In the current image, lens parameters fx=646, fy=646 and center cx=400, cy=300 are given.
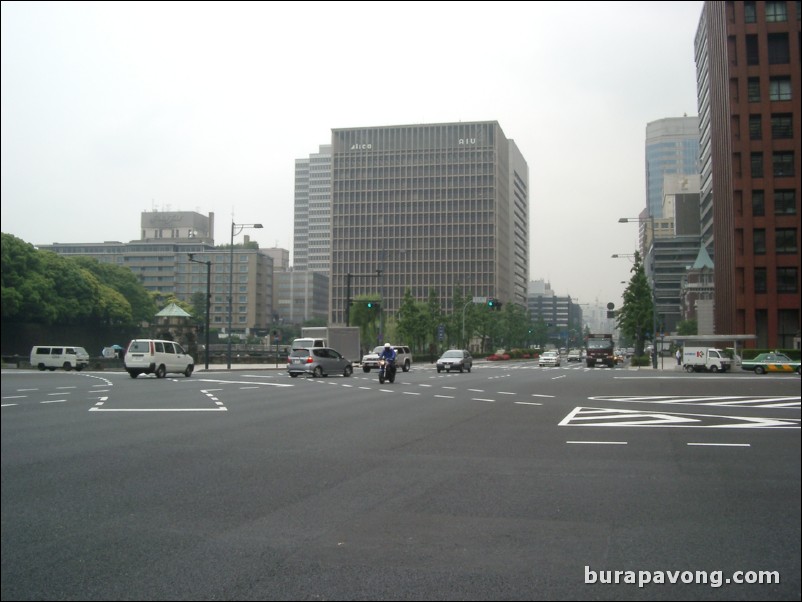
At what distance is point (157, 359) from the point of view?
78.3ft

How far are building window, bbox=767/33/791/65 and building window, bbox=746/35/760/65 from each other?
7.5 inches

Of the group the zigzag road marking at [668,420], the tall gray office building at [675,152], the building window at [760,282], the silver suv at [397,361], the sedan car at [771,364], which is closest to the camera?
the building window at [760,282]

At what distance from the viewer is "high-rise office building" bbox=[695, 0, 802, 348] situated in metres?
4.45

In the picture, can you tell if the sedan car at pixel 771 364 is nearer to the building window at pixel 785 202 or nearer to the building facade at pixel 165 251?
the building window at pixel 785 202

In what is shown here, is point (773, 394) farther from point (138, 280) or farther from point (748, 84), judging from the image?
point (138, 280)

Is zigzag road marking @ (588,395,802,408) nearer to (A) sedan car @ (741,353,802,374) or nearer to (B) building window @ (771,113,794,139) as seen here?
(A) sedan car @ (741,353,802,374)

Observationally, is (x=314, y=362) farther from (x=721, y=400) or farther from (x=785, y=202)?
(x=785, y=202)

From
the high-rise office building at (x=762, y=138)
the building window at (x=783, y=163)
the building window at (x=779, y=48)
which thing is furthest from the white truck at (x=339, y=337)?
the building window at (x=779, y=48)

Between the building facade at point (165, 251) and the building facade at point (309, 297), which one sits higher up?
the building facade at point (309, 297)

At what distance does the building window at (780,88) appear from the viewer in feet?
14.0

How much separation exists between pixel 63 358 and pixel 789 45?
5.59 metres

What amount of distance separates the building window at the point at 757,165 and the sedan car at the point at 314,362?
2341 centimetres

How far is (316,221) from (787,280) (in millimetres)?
93406

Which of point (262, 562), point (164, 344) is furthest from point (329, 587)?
point (164, 344)
